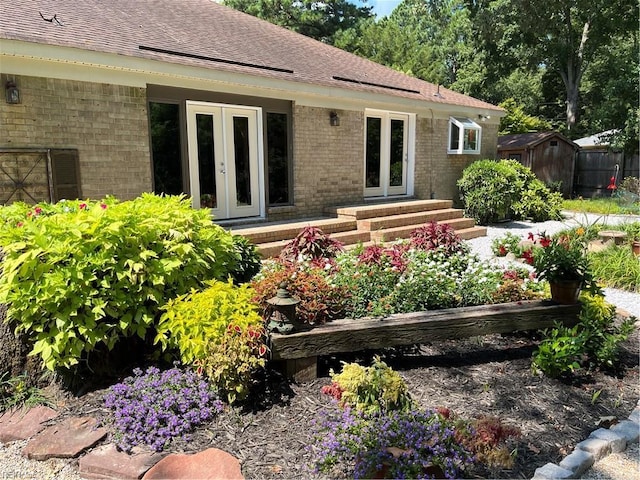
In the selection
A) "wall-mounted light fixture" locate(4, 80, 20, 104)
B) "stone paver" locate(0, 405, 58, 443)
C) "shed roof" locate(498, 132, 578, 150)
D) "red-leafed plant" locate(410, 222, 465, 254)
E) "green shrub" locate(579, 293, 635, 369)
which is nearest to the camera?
"stone paver" locate(0, 405, 58, 443)

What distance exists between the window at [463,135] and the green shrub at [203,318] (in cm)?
1075

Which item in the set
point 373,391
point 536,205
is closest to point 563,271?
point 373,391

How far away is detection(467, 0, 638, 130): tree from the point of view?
2016cm

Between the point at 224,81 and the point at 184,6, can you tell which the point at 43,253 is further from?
the point at 184,6

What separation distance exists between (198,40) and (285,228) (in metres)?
4.19

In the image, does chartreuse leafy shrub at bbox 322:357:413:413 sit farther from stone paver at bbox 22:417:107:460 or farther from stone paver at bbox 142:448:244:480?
stone paver at bbox 22:417:107:460

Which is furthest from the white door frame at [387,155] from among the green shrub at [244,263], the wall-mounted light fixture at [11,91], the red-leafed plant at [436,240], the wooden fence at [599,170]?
the wooden fence at [599,170]

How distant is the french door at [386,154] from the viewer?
11.5 meters

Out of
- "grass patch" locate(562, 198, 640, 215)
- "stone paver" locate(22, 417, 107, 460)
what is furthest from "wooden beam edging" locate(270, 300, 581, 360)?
"grass patch" locate(562, 198, 640, 215)

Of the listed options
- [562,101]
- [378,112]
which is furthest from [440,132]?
[562,101]

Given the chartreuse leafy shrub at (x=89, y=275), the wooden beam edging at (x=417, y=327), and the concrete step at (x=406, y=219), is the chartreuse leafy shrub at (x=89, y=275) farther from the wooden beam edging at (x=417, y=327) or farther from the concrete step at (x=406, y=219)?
the concrete step at (x=406, y=219)

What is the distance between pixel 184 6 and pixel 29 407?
1087 cm

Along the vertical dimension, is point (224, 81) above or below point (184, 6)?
below

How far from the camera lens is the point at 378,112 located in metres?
11.4
